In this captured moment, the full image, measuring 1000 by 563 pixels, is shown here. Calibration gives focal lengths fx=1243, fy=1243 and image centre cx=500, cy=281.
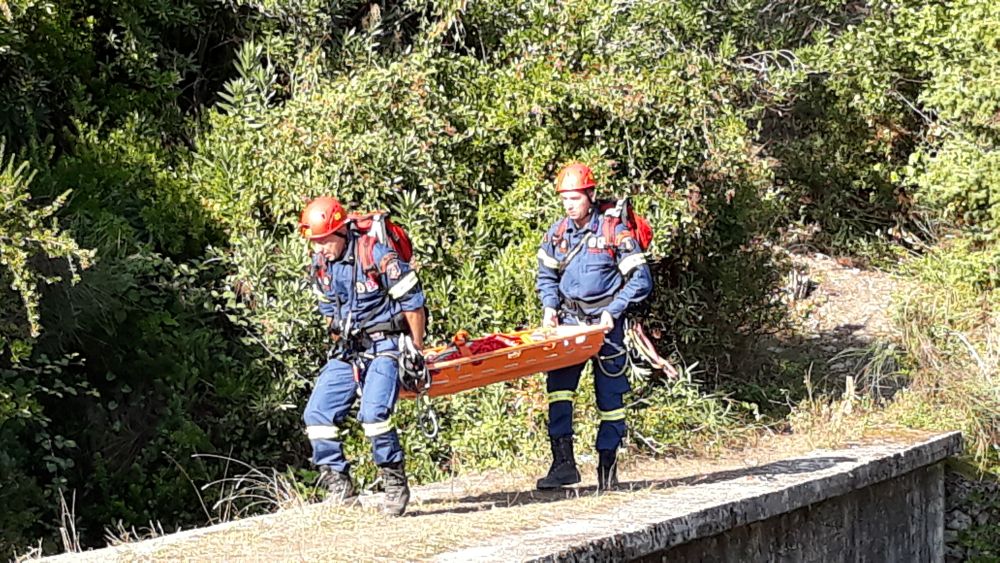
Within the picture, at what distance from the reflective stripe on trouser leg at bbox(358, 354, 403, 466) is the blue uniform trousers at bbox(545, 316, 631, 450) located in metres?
1.39

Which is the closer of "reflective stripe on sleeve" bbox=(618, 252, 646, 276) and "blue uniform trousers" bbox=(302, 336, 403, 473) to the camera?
"blue uniform trousers" bbox=(302, 336, 403, 473)

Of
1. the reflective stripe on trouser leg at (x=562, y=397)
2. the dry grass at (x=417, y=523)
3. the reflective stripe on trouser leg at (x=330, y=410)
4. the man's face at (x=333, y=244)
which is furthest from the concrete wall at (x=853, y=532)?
Answer: the man's face at (x=333, y=244)

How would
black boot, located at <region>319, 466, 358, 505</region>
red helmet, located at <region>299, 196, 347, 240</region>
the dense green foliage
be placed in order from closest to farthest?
red helmet, located at <region>299, 196, 347, 240</region>
black boot, located at <region>319, 466, 358, 505</region>
the dense green foliage

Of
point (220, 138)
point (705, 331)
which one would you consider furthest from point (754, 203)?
point (220, 138)

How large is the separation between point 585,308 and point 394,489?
1751 mm

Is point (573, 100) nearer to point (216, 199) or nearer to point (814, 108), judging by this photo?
point (216, 199)

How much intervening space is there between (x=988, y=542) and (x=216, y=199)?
7.55 metres

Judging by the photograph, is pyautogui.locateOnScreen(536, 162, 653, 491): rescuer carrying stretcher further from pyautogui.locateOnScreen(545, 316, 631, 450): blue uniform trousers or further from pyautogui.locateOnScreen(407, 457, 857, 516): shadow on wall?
pyautogui.locateOnScreen(407, 457, 857, 516): shadow on wall

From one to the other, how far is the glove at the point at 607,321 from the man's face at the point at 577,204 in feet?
2.00

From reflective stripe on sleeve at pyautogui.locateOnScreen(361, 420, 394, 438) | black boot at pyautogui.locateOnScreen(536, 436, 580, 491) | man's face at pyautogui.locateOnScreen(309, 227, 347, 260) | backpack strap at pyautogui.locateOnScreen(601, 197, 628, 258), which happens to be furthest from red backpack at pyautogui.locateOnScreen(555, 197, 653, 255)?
reflective stripe on sleeve at pyautogui.locateOnScreen(361, 420, 394, 438)

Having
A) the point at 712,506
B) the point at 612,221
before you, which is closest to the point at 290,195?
the point at 612,221

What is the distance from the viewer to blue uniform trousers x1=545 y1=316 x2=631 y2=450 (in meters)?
7.59

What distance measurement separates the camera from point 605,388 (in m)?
7.63

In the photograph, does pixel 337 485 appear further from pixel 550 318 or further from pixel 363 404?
pixel 550 318
